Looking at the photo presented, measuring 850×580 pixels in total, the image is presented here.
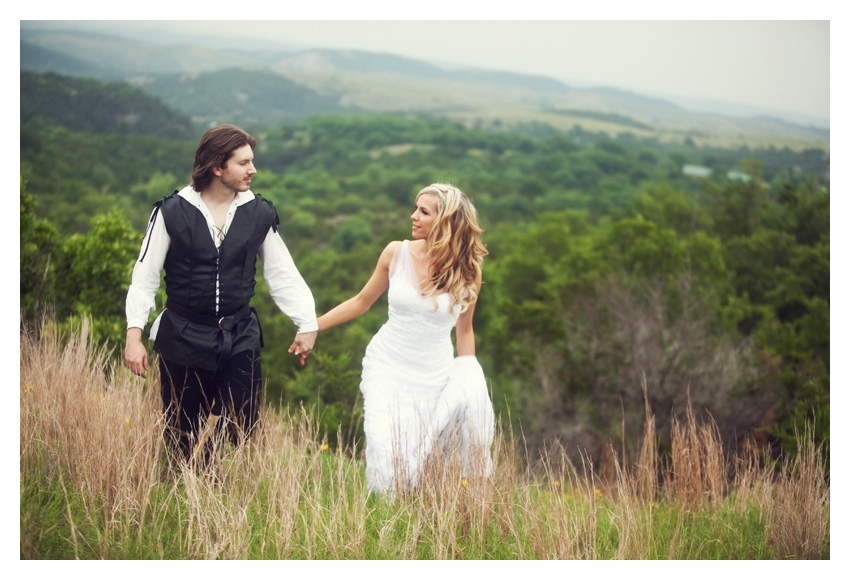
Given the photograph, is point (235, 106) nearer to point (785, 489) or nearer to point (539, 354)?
point (539, 354)

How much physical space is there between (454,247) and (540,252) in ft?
114

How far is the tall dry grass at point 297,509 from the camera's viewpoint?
2.77 metres

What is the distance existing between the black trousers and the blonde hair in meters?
0.87

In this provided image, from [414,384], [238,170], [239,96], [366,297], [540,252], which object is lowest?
[540,252]

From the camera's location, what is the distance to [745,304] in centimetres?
2762

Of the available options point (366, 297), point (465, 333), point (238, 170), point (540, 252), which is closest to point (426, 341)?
point (465, 333)

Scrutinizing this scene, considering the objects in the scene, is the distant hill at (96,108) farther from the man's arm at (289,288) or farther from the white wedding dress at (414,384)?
the white wedding dress at (414,384)

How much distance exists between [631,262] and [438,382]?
28.1 metres

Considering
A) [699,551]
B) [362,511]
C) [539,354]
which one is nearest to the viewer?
[362,511]

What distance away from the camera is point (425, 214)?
3.30 m

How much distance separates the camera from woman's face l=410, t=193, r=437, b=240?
328cm

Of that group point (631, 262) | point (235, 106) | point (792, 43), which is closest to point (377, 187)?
point (235, 106)

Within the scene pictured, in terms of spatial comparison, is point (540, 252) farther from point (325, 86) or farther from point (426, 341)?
point (426, 341)

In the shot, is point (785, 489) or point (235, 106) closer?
point (785, 489)
